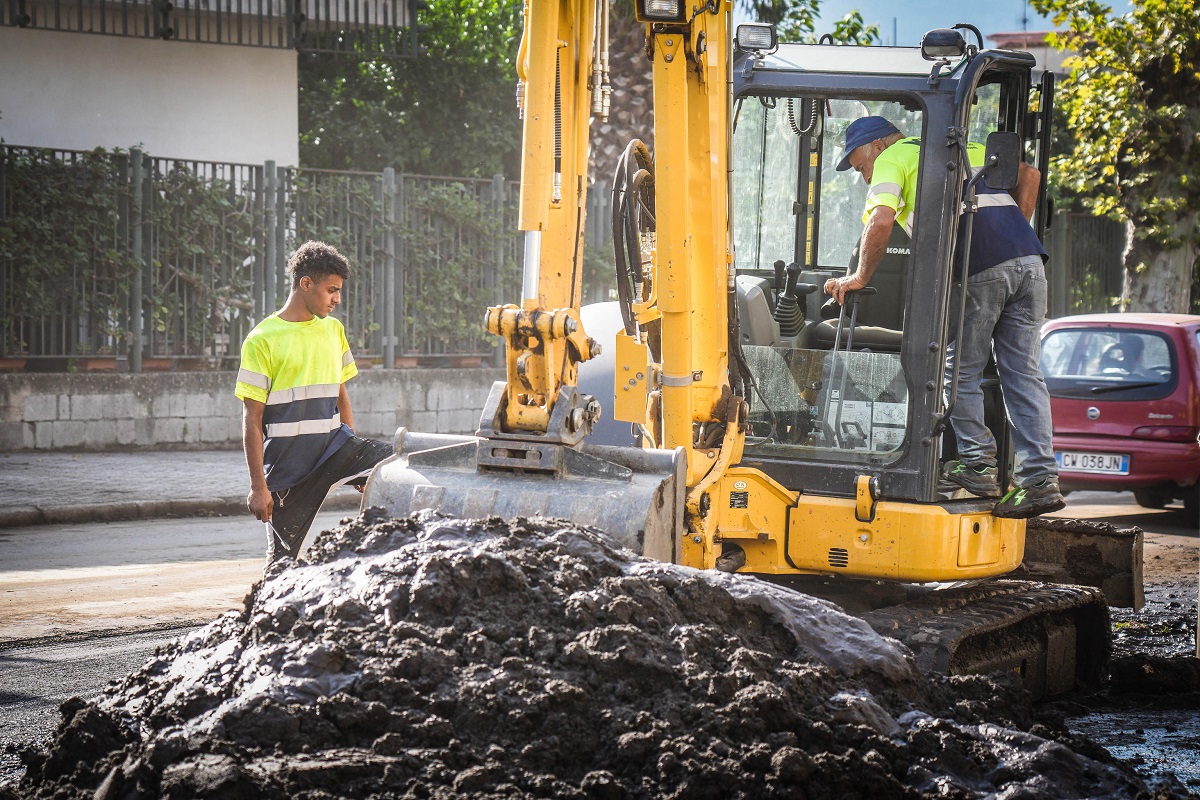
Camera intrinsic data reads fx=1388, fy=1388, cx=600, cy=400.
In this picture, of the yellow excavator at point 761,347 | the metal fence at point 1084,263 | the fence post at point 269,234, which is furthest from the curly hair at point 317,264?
the metal fence at point 1084,263

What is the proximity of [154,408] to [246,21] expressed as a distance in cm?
767

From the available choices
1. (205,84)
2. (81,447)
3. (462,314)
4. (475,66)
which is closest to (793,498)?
(81,447)

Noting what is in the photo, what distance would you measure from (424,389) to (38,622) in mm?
8943

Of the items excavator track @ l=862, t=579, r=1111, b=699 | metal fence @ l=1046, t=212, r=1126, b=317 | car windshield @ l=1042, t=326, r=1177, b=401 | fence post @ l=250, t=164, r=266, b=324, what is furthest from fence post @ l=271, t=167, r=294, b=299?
metal fence @ l=1046, t=212, r=1126, b=317

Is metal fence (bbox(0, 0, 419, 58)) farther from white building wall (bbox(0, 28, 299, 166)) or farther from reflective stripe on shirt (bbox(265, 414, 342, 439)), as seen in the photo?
reflective stripe on shirt (bbox(265, 414, 342, 439))

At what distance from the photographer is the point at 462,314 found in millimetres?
16422

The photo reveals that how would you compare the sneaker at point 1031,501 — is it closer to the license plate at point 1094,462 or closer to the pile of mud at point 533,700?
the pile of mud at point 533,700

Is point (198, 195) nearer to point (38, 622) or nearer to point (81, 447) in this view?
point (81, 447)

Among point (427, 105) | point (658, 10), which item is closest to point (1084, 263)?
point (427, 105)

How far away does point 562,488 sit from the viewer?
4.68 meters

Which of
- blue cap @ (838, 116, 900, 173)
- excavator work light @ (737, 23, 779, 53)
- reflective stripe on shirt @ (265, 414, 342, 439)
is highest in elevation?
excavator work light @ (737, 23, 779, 53)

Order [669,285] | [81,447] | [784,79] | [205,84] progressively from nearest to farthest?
[669,285] < [784,79] < [81,447] < [205,84]

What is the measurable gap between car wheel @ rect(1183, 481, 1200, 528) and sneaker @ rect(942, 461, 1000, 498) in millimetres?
6547

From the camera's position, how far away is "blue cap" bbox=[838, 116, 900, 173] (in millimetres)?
5922
